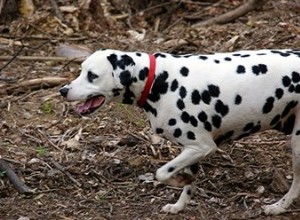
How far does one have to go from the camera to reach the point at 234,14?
34.8 feet

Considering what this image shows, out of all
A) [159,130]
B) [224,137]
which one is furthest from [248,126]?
[159,130]

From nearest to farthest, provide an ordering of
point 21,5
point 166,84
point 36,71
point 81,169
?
point 166,84 → point 81,169 → point 36,71 → point 21,5

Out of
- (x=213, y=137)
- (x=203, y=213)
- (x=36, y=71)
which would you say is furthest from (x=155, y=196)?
(x=36, y=71)

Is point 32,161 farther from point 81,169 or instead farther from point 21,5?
point 21,5

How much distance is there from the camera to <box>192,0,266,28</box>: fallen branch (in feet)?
34.7

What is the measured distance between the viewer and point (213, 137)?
568cm

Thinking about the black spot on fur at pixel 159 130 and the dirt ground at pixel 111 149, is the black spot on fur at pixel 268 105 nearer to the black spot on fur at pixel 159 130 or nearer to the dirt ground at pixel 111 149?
the black spot on fur at pixel 159 130

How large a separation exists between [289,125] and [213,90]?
72 centimetres

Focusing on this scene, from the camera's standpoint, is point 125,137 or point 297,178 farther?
point 125,137

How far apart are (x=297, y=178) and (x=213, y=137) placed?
0.76 m

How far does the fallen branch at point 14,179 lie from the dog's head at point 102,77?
1.16 m

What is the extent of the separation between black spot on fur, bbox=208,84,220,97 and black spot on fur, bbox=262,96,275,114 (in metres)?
0.35

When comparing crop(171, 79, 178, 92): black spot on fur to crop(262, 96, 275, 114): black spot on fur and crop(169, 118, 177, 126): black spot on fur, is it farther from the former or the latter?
crop(262, 96, 275, 114): black spot on fur

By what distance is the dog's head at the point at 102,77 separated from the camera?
545cm
